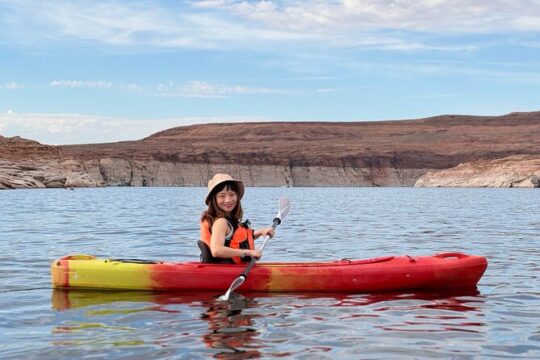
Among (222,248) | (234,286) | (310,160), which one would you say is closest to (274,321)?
(234,286)

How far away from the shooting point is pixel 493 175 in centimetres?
11356

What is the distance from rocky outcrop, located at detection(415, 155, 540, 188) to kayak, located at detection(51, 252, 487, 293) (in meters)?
99.2

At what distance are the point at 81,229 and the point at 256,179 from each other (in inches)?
A: 4646

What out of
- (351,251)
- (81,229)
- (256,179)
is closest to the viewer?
(351,251)

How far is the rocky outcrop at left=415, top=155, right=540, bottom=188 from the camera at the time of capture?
352 feet

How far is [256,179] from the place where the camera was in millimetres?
140875

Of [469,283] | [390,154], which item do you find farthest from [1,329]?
[390,154]

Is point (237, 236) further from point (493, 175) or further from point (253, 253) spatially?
point (493, 175)

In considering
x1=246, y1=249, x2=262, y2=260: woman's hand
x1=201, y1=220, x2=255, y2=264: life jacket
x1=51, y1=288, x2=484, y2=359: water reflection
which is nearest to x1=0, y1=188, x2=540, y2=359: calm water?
x1=51, y1=288, x2=484, y2=359: water reflection

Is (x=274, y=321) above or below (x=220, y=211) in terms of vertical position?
below

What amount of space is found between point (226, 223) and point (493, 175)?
358 ft

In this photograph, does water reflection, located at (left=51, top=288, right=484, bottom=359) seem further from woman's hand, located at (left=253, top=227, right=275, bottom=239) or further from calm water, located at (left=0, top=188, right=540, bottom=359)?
woman's hand, located at (left=253, top=227, right=275, bottom=239)

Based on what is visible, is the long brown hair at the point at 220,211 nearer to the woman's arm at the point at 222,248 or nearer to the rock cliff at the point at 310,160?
the woman's arm at the point at 222,248

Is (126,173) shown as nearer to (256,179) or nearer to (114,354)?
(256,179)
